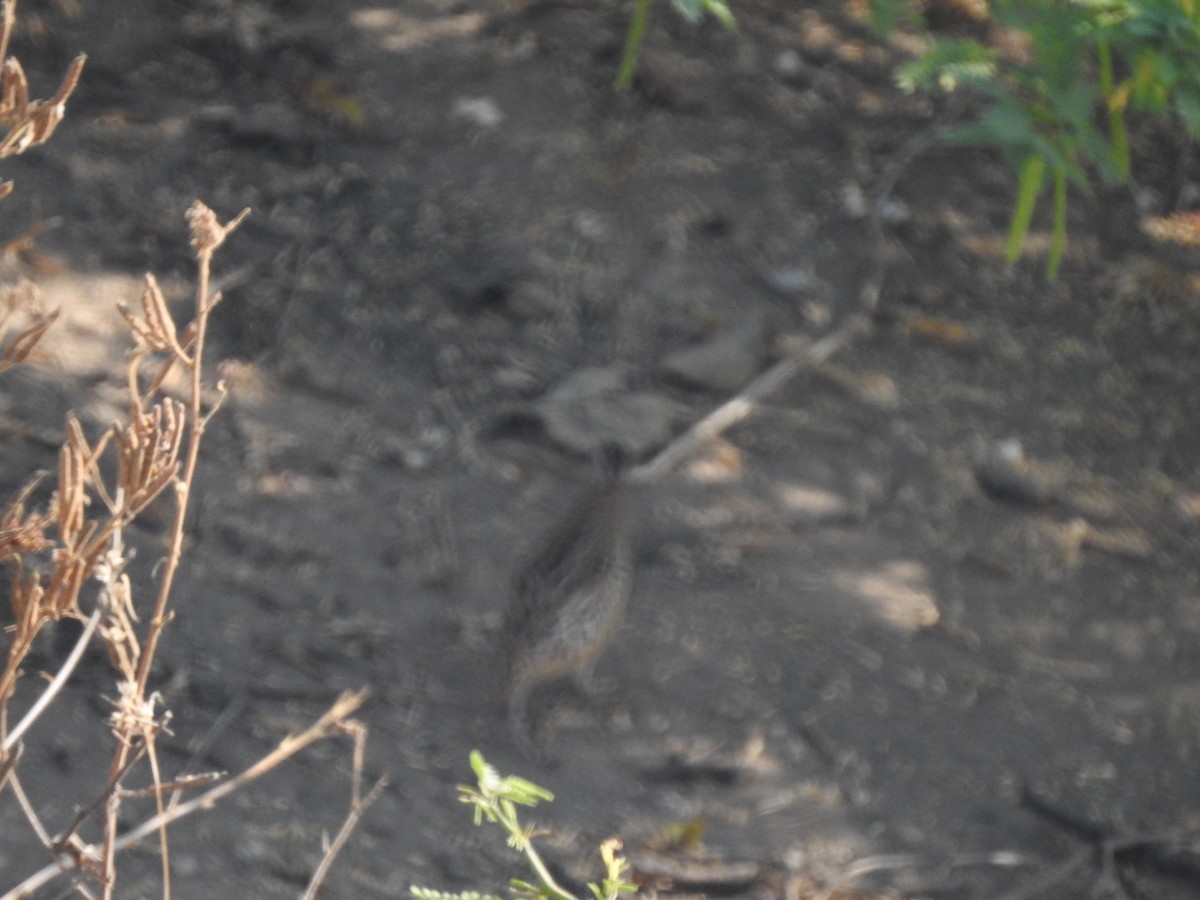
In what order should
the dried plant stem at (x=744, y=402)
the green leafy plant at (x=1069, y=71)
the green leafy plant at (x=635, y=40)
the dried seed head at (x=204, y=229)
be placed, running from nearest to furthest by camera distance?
the dried seed head at (x=204, y=229) → the green leafy plant at (x=1069, y=71) → the dried plant stem at (x=744, y=402) → the green leafy plant at (x=635, y=40)

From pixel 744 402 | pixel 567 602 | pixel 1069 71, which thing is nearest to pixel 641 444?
pixel 744 402

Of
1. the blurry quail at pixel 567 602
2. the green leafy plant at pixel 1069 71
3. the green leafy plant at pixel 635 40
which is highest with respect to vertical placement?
the green leafy plant at pixel 1069 71

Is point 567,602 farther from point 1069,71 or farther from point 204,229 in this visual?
point 204,229

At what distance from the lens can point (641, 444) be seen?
4.64 metres

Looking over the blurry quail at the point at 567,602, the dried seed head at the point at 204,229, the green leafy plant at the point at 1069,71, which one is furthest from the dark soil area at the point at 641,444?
the dried seed head at the point at 204,229

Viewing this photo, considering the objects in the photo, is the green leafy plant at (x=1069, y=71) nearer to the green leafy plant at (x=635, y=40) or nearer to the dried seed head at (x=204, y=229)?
the green leafy plant at (x=635, y=40)

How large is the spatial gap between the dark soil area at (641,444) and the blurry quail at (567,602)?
166 mm

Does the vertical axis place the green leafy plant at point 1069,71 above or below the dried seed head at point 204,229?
below

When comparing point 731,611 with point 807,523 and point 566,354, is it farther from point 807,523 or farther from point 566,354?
point 566,354

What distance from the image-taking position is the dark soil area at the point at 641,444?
3.85 meters

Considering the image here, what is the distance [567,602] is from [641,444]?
2.92 feet

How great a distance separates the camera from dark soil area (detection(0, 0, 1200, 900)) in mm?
3846

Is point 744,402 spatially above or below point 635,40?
below

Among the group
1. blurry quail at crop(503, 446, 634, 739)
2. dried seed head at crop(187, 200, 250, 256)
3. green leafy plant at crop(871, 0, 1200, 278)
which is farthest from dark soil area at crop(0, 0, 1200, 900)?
dried seed head at crop(187, 200, 250, 256)
